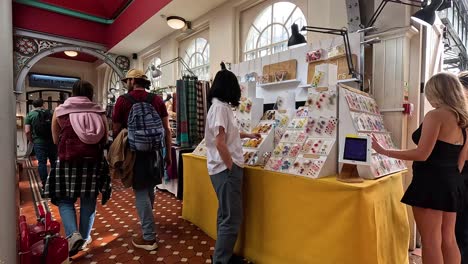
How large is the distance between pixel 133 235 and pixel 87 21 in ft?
20.8

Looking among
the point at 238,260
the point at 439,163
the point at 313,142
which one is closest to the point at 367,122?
the point at 313,142

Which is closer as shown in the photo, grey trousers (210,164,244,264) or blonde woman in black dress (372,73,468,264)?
blonde woman in black dress (372,73,468,264)

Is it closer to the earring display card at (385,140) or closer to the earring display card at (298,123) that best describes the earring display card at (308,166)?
the earring display card at (298,123)

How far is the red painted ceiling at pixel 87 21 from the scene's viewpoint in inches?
222

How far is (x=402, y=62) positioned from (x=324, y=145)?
3.98ft

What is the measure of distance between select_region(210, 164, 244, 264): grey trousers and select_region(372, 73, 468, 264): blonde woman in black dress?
1.07 meters

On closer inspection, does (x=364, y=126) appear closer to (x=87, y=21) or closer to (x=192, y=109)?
(x=192, y=109)

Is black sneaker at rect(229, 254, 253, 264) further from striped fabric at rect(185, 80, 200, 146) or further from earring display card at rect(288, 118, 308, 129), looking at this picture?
striped fabric at rect(185, 80, 200, 146)

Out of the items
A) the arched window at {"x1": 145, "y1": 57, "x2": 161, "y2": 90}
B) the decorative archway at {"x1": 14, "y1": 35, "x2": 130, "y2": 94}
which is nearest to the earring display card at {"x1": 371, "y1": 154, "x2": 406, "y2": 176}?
the arched window at {"x1": 145, "y1": 57, "x2": 161, "y2": 90}

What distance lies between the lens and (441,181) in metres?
1.50

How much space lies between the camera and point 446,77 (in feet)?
5.05

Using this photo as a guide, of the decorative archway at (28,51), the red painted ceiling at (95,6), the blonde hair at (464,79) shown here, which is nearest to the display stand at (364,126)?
the blonde hair at (464,79)

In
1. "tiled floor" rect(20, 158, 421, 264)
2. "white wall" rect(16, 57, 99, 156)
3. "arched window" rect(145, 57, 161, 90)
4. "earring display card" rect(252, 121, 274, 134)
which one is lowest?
"tiled floor" rect(20, 158, 421, 264)

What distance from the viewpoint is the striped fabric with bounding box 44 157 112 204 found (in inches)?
83.7
